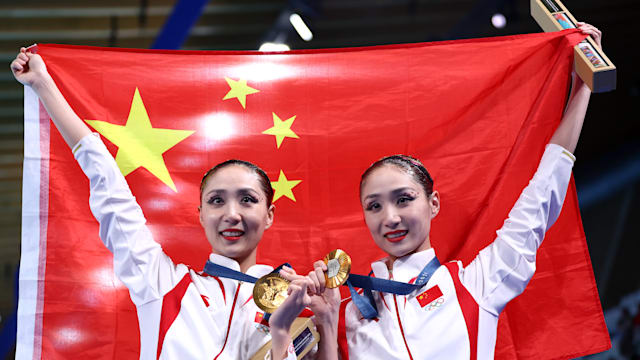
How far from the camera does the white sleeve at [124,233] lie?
2875mm

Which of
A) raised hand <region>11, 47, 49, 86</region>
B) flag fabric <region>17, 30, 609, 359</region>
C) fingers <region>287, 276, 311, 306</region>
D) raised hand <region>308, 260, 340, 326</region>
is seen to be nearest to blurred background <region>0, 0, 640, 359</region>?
flag fabric <region>17, 30, 609, 359</region>

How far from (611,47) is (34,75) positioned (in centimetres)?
836

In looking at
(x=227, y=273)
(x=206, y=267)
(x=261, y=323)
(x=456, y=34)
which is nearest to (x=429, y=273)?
(x=261, y=323)

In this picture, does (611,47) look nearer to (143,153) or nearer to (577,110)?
(577,110)

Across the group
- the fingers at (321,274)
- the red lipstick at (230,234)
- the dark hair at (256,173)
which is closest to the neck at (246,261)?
the red lipstick at (230,234)

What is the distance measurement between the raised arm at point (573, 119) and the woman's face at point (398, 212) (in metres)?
0.73

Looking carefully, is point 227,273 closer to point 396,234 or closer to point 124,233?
point 124,233

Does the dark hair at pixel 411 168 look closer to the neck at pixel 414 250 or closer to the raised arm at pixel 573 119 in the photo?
the neck at pixel 414 250

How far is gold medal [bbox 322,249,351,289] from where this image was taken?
266 cm

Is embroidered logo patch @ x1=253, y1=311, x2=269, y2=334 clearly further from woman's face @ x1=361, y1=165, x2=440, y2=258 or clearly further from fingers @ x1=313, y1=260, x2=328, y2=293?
woman's face @ x1=361, y1=165, x2=440, y2=258

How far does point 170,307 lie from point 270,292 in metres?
0.45

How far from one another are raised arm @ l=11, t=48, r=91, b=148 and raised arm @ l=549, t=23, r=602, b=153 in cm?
222

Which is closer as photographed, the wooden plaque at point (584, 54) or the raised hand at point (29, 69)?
the wooden plaque at point (584, 54)

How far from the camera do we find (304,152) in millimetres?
3545
